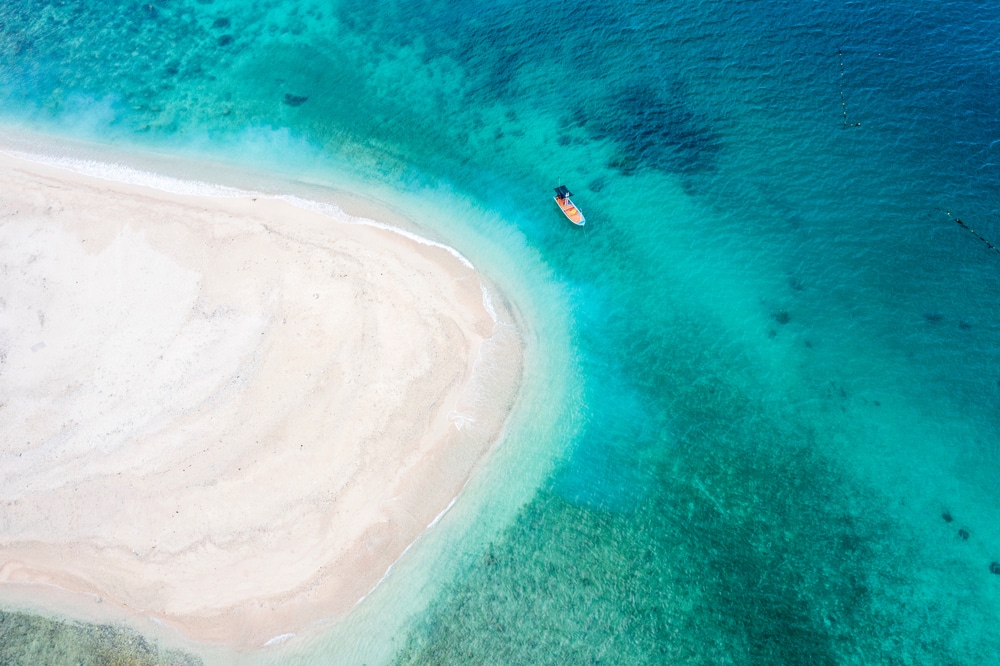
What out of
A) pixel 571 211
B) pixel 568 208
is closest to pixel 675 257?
pixel 571 211

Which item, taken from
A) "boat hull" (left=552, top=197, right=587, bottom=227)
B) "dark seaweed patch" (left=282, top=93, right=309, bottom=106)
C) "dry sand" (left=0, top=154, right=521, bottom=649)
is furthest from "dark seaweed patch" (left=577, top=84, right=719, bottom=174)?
"dark seaweed patch" (left=282, top=93, right=309, bottom=106)

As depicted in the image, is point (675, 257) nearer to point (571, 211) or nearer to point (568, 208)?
point (571, 211)

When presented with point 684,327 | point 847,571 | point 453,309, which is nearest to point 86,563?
point 453,309

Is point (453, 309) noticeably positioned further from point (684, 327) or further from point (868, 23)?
point (868, 23)

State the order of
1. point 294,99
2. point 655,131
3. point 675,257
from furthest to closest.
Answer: point 294,99 < point 655,131 < point 675,257

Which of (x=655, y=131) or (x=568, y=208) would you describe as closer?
(x=568, y=208)

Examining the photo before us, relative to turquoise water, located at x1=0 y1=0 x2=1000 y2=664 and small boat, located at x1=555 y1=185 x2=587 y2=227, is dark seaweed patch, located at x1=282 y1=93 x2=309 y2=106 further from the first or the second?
small boat, located at x1=555 y1=185 x2=587 y2=227

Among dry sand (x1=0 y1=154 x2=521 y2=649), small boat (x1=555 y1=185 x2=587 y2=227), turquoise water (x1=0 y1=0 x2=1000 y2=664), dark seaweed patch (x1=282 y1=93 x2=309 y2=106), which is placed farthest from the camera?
dark seaweed patch (x1=282 y1=93 x2=309 y2=106)

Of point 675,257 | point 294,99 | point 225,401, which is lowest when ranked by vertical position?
point 675,257
